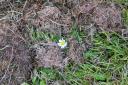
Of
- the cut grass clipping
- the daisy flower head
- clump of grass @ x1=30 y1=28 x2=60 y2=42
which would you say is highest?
clump of grass @ x1=30 y1=28 x2=60 y2=42

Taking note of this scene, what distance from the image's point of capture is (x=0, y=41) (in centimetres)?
290

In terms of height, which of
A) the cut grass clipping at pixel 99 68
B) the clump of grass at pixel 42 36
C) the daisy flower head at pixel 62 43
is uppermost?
the clump of grass at pixel 42 36

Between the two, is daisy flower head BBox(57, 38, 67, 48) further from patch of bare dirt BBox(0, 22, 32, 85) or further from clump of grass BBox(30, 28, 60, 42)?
patch of bare dirt BBox(0, 22, 32, 85)

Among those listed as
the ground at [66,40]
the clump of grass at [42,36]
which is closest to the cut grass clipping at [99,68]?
the ground at [66,40]

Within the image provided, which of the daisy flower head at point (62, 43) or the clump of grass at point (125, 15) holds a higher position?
the clump of grass at point (125, 15)

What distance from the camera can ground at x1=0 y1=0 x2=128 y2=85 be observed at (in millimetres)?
2861

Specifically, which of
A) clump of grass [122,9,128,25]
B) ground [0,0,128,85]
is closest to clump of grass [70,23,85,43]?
ground [0,0,128,85]

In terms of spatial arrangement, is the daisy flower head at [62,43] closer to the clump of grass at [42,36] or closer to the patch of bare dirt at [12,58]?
the clump of grass at [42,36]

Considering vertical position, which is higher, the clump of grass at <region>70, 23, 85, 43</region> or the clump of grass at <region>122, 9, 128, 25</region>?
the clump of grass at <region>122, 9, 128, 25</region>

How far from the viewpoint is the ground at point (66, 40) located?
9.39 feet

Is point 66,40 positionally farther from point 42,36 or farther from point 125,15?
point 125,15

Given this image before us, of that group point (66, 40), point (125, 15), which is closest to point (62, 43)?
point (66, 40)

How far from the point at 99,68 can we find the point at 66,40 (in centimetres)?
38

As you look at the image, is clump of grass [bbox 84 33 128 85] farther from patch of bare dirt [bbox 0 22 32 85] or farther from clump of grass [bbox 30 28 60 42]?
patch of bare dirt [bbox 0 22 32 85]
